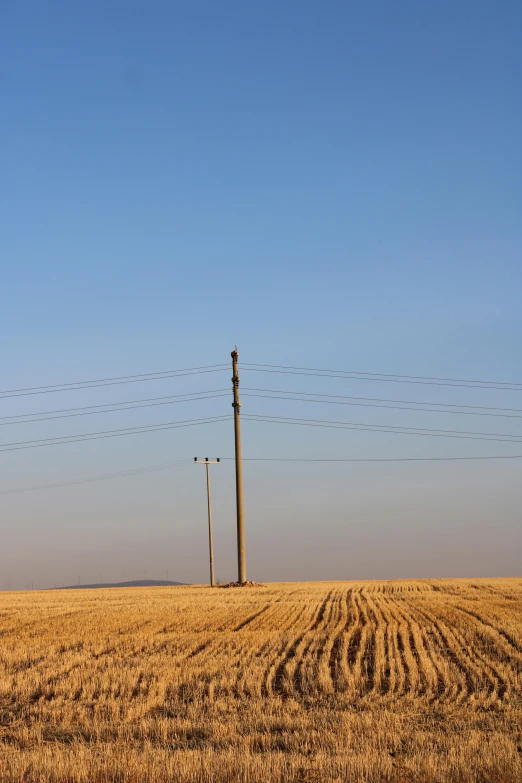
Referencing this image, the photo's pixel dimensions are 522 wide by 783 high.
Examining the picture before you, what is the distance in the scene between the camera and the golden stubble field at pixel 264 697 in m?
9.46

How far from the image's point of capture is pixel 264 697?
14.6 metres

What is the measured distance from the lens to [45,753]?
34.1 ft

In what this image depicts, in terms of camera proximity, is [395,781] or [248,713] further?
[248,713]

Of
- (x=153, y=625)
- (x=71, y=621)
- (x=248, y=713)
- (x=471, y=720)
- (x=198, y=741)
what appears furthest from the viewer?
(x=71, y=621)

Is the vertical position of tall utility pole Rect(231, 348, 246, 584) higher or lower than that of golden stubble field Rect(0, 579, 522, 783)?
higher

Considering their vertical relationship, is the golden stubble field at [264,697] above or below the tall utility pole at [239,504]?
below

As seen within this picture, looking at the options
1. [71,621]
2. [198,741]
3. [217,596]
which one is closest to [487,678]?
[198,741]

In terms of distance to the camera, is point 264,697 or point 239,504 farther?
point 239,504

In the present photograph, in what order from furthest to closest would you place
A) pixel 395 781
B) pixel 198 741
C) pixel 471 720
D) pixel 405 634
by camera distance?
pixel 405 634 → pixel 471 720 → pixel 198 741 → pixel 395 781

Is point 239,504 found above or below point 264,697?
above

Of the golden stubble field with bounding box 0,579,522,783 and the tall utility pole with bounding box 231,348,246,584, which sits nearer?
the golden stubble field with bounding box 0,579,522,783

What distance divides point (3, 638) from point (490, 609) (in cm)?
1617

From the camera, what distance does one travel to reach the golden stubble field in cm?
946

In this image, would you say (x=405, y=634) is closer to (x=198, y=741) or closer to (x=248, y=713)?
(x=248, y=713)
